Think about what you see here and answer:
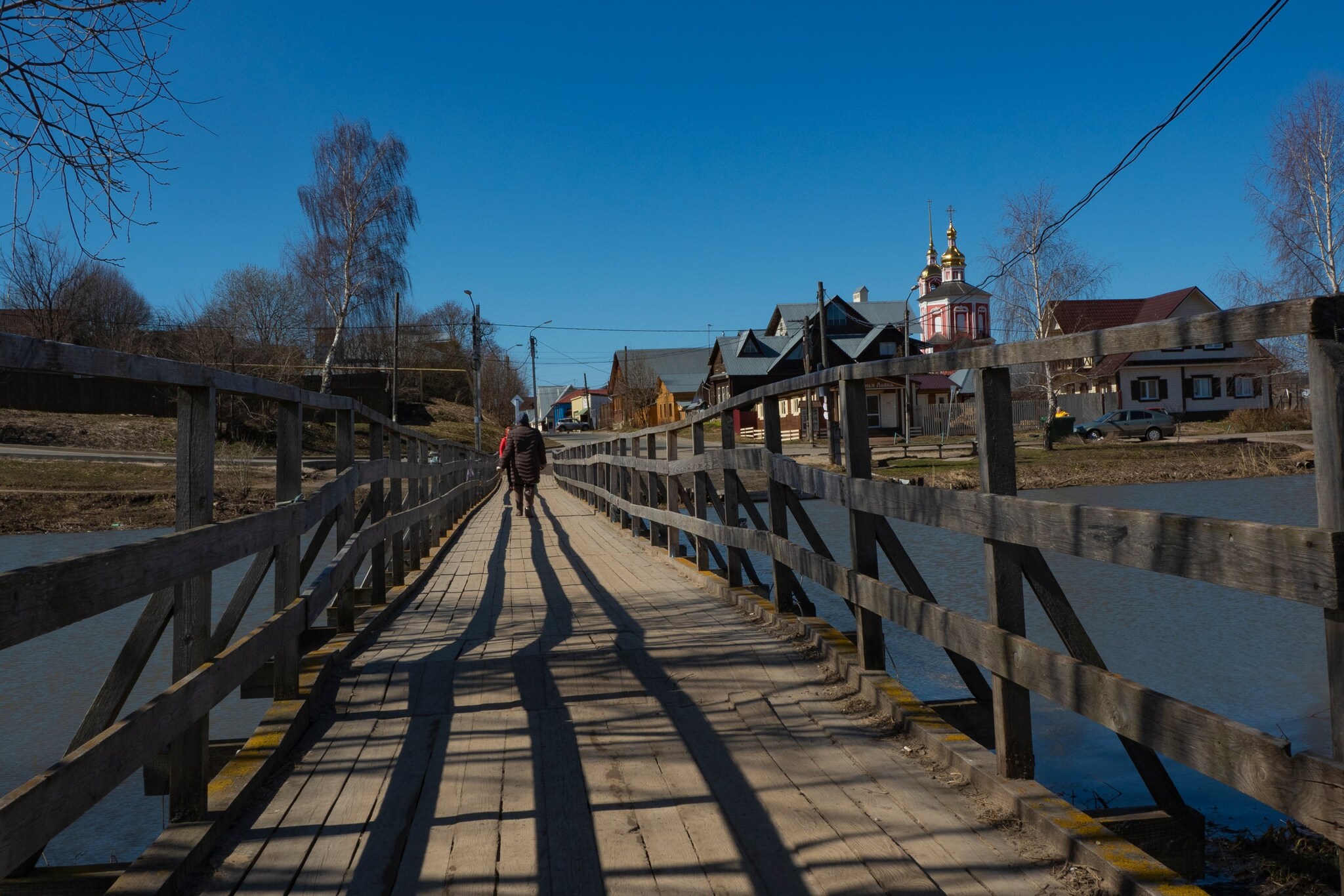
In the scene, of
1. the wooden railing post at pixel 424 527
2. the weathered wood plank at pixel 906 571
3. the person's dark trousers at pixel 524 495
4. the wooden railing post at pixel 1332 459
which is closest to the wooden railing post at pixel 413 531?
the wooden railing post at pixel 424 527

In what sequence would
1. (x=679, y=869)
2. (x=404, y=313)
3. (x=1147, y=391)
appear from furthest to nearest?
(x=404, y=313) < (x=1147, y=391) < (x=679, y=869)

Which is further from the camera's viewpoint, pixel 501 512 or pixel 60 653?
pixel 501 512

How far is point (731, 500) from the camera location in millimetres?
6488

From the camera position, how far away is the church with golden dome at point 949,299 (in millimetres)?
70188

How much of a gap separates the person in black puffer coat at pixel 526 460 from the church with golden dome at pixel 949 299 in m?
50.3

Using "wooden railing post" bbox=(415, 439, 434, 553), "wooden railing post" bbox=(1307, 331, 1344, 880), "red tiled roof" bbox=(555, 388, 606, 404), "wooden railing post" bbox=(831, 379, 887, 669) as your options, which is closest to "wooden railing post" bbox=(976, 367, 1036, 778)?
"wooden railing post" bbox=(831, 379, 887, 669)

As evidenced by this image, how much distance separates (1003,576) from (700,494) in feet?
17.5

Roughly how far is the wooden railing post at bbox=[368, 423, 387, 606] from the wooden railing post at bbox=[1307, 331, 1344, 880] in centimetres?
540

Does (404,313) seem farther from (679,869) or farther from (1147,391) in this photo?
(679,869)

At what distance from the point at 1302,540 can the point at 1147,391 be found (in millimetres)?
51647

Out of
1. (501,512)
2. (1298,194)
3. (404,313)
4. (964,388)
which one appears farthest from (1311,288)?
(404,313)

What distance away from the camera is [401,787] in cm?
322

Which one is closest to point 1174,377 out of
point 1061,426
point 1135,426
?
point 1135,426

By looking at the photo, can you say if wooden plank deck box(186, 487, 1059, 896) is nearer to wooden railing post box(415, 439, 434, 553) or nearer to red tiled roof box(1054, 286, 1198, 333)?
wooden railing post box(415, 439, 434, 553)
